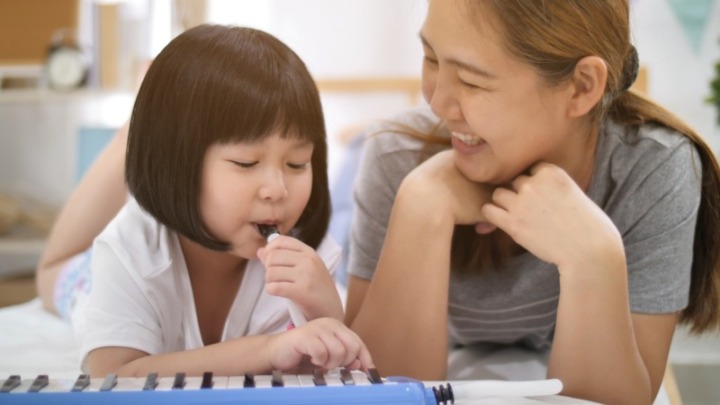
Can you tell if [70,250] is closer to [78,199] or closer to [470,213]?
[78,199]

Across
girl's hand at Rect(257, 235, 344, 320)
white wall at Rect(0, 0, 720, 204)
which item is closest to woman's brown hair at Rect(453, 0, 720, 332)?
girl's hand at Rect(257, 235, 344, 320)

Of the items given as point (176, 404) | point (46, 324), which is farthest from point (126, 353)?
point (46, 324)

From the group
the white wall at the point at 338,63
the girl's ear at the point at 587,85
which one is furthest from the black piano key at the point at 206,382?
the white wall at the point at 338,63

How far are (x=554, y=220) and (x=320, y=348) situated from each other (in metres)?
0.33

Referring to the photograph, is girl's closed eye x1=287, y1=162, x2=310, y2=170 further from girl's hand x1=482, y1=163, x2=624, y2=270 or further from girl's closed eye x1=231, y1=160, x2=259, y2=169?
girl's hand x1=482, y1=163, x2=624, y2=270

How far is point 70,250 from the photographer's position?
1.60 metres

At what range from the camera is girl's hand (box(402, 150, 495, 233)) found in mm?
1002

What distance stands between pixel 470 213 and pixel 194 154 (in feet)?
1.16

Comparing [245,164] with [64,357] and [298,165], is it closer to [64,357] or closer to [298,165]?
[298,165]

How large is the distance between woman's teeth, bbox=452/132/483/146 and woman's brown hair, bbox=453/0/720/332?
107mm

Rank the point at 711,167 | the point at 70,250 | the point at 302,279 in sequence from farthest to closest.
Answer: the point at 70,250 → the point at 711,167 → the point at 302,279

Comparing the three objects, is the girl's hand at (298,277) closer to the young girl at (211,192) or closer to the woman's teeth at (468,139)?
the young girl at (211,192)

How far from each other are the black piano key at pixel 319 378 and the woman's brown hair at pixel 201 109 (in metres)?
0.28

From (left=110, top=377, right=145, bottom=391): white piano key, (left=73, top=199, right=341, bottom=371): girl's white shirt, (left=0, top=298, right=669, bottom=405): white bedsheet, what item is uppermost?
(left=110, top=377, right=145, bottom=391): white piano key
